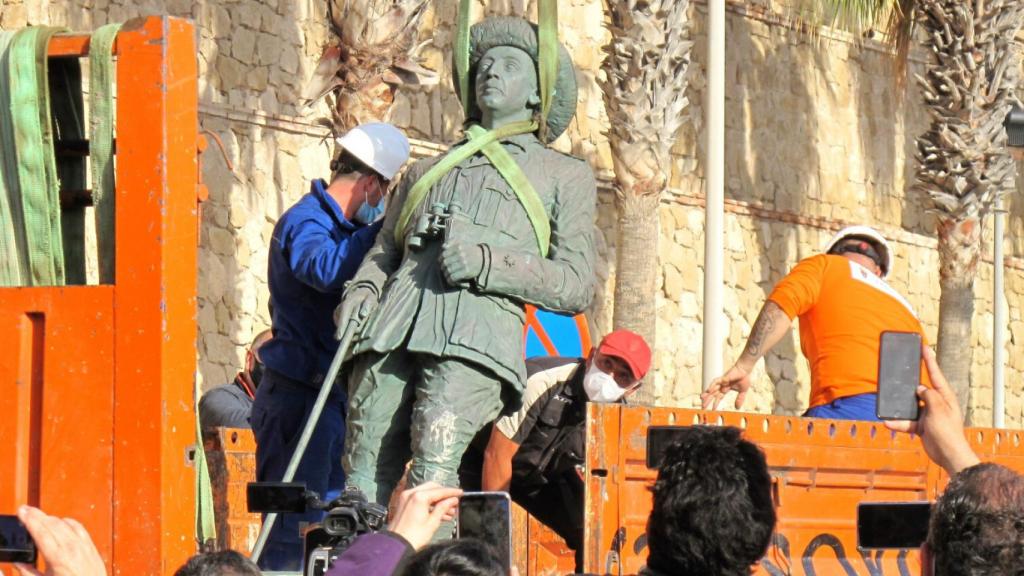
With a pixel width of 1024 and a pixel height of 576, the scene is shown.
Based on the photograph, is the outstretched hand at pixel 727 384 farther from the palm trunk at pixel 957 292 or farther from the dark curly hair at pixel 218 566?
the palm trunk at pixel 957 292

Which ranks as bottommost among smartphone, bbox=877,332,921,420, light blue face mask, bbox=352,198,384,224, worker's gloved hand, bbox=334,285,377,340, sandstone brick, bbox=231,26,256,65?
smartphone, bbox=877,332,921,420

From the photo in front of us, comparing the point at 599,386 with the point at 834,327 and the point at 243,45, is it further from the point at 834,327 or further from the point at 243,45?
the point at 243,45

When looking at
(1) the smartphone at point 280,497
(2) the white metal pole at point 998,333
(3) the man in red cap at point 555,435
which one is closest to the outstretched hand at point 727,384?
(3) the man in red cap at point 555,435

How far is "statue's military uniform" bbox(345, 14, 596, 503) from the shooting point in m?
5.93

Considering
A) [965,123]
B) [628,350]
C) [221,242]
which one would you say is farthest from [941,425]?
[965,123]

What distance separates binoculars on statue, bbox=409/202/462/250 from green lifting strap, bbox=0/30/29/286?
138cm

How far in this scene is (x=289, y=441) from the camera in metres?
6.98

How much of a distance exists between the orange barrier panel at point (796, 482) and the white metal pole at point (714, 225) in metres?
7.41

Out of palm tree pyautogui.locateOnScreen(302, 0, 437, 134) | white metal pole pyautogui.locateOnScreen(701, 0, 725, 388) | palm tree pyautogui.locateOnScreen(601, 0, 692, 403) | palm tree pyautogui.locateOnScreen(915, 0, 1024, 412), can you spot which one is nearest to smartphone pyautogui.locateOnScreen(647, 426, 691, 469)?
palm tree pyautogui.locateOnScreen(302, 0, 437, 134)

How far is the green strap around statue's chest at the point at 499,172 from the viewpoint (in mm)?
6180

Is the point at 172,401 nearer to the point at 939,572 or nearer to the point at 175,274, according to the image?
the point at 175,274

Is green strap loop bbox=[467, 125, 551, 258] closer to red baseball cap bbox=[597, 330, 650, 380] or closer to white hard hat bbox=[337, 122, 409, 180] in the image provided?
white hard hat bbox=[337, 122, 409, 180]

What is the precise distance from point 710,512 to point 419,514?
61 cm

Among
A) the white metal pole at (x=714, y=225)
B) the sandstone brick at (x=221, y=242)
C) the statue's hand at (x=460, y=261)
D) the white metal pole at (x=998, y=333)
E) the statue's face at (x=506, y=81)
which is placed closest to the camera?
the statue's hand at (x=460, y=261)
